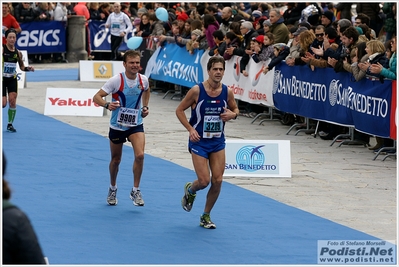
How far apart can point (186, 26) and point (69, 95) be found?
14.2 ft

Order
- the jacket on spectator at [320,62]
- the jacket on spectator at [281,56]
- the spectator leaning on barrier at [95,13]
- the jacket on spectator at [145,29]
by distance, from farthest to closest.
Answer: the spectator leaning on barrier at [95,13] → the jacket on spectator at [145,29] → the jacket on spectator at [281,56] → the jacket on spectator at [320,62]

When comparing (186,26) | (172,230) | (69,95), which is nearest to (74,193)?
(172,230)

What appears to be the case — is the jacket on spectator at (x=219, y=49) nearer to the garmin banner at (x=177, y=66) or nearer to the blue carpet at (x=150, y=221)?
the garmin banner at (x=177, y=66)

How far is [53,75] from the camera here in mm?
31297

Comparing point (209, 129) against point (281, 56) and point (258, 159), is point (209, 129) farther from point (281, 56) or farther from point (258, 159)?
point (281, 56)

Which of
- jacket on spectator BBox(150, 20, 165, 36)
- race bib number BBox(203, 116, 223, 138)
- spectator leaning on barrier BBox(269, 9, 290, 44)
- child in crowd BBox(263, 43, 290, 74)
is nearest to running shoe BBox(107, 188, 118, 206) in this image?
race bib number BBox(203, 116, 223, 138)

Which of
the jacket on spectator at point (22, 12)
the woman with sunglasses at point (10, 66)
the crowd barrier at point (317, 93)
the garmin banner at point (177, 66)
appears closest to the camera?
the crowd barrier at point (317, 93)

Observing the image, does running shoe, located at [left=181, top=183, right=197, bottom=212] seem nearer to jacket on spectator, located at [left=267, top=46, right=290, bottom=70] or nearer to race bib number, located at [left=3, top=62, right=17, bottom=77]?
race bib number, located at [left=3, top=62, right=17, bottom=77]

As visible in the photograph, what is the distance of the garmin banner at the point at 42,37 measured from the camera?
34.2m

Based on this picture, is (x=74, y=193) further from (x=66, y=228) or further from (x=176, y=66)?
(x=176, y=66)

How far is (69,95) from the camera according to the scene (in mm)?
21359

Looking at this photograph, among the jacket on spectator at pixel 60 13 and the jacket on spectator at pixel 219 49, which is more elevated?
the jacket on spectator at pixel 219 49

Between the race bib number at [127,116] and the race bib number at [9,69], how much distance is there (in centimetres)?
636

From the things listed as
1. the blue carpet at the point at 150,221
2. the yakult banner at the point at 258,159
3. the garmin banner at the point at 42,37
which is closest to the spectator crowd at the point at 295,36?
the yakult banner at the point at 258,159
